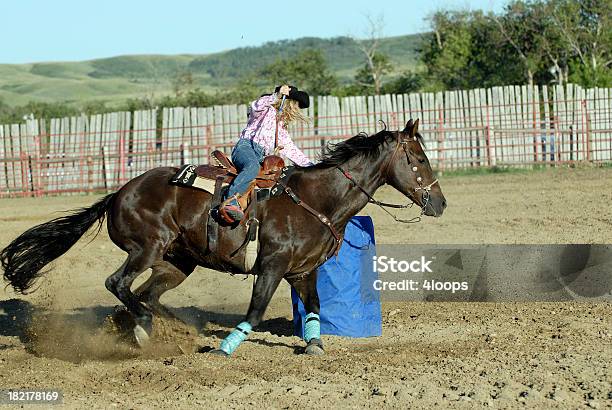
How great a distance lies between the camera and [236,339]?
7.17 meters

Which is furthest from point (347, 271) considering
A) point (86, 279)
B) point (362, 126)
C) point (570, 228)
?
point (362, 126)

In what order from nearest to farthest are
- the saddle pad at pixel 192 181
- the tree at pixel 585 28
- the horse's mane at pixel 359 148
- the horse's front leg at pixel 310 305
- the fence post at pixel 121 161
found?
the horse's front leg at pixel 310 305, the saddle pad at pixel 192 181, the horse's mane at pixel 359 148, the fence post at pixel 121 161, the tree at pixel 585 28

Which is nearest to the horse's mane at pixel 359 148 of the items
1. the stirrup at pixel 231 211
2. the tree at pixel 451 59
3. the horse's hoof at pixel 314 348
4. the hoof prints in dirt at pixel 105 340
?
the stirrup at pixel 231 211

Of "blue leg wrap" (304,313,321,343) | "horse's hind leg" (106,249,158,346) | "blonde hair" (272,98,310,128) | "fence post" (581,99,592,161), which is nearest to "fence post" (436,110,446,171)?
"fence post" (581,99,592,161)

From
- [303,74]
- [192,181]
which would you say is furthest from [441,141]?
[303,74]

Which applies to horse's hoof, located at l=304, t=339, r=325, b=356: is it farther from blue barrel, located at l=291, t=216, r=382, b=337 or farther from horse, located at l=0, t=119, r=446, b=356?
blue barrel, located at l=291, t=216, r=382, b=337

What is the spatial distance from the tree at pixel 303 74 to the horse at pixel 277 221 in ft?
122

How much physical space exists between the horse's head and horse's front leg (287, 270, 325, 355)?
43.6 inches

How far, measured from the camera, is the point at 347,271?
26.9 ft

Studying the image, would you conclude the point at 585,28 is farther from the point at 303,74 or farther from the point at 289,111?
the point at 289,111

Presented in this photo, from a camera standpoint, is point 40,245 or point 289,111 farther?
point 40,245

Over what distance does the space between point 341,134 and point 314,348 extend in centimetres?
1736

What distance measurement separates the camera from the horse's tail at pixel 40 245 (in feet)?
26.0

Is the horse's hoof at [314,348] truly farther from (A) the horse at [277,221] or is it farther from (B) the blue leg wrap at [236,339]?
(B) the blue leg wrap at [236,339]
